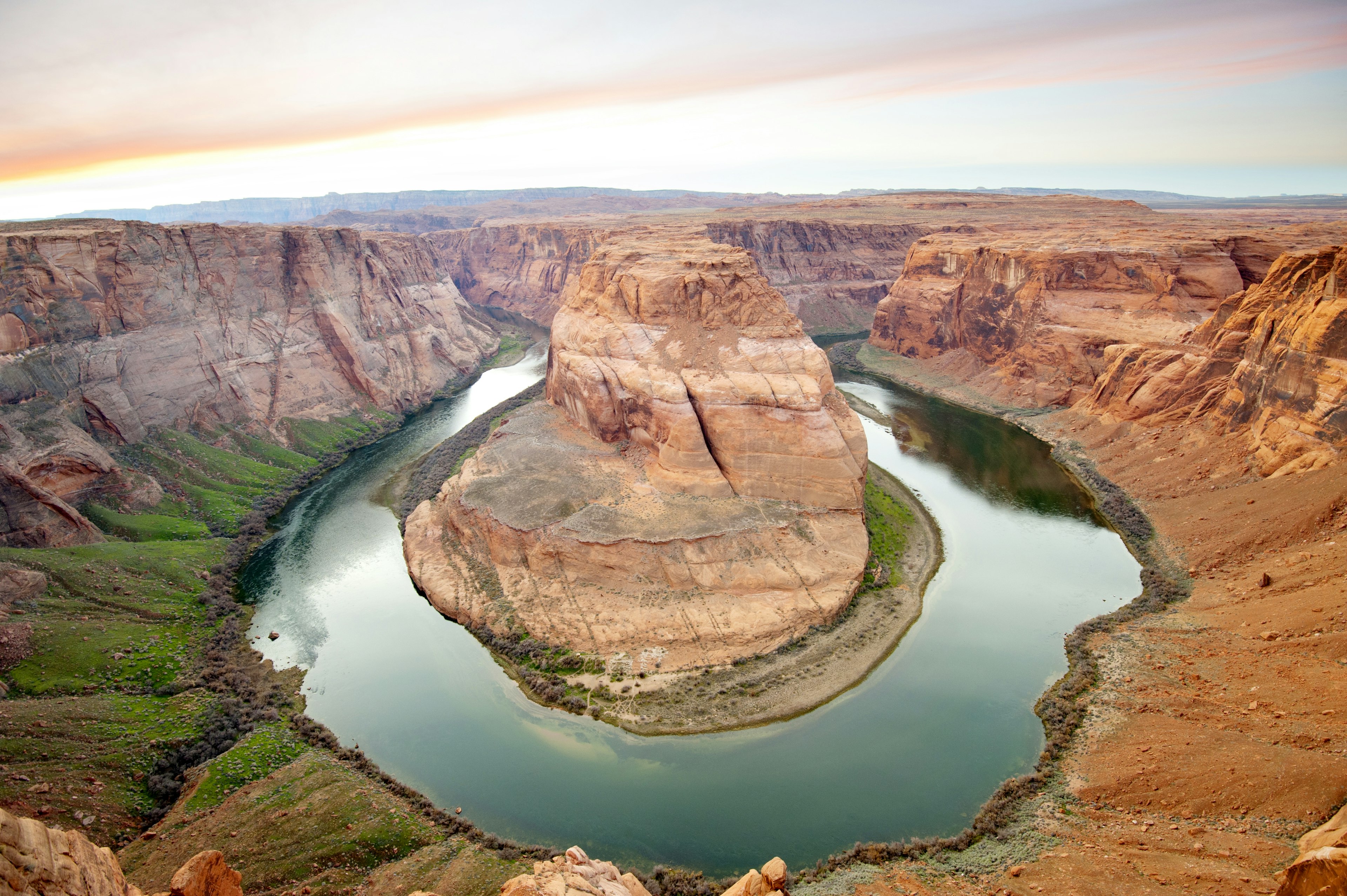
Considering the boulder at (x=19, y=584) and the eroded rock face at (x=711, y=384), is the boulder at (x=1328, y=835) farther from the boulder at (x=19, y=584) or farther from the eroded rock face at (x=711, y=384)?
the boulder at (x=19, y=584)

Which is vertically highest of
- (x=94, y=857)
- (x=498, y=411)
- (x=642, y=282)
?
(x=642, y=282)

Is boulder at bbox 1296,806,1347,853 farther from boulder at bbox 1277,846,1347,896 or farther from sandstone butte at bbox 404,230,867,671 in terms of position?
sandstone butte at bbox 404,230,867,671

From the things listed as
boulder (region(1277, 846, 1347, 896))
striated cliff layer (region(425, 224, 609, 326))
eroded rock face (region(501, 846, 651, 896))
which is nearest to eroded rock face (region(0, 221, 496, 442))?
striated cliff layer (region(425, 224, 609, 326))

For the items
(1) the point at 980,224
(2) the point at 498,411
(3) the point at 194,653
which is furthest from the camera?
(1) the point at 980,224

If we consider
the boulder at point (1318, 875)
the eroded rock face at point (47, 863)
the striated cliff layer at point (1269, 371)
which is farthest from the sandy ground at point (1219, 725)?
the eroded rock face at point (47, 863)

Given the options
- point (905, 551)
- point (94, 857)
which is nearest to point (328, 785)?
point (94, 857)

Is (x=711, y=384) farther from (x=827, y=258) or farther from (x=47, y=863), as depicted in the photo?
(x=827, y=258)

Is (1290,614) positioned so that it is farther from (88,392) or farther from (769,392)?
(88,392)
